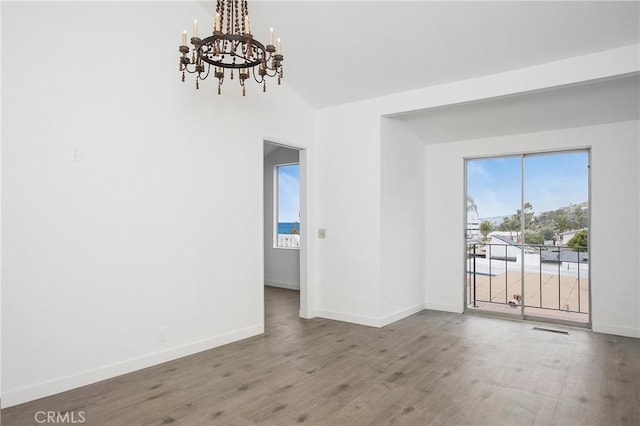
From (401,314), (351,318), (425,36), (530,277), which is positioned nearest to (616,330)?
(530,277)

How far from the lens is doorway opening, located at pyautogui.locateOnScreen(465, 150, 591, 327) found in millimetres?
5027

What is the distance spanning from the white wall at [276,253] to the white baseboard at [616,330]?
4.59 metres

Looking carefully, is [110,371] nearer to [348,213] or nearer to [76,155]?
[76,155]

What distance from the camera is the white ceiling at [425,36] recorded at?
3344 millimetres

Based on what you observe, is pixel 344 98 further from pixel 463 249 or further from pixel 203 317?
pixel 203 317

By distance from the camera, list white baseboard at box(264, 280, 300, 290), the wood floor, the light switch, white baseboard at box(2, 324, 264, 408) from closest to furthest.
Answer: the wood floor < white baseboard at box(2, 324, 264, 408) < the light switch < white baseboard at box(264, 280, 300, 290)

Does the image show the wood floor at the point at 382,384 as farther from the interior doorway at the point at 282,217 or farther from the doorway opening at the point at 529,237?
the interior doorway at the point at 282,217

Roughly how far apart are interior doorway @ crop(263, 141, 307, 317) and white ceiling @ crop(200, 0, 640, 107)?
307 centimetres

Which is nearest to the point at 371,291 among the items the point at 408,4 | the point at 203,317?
the point at 203,317

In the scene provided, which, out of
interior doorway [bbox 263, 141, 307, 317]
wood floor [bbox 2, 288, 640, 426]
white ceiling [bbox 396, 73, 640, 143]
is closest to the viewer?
wood floor [bbox 2, 288, 640, 426]

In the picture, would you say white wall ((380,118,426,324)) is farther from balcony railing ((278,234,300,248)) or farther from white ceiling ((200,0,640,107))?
balcony railing ((278,234,300,248))

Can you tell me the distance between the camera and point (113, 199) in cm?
339

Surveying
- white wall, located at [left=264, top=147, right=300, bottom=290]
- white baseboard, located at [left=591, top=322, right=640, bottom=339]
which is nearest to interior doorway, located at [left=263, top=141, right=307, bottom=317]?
white wall, located at [left=264, top=147, right=300, bottom=290]

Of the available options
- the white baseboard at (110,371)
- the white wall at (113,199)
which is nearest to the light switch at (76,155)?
the white wall at (113,199)
